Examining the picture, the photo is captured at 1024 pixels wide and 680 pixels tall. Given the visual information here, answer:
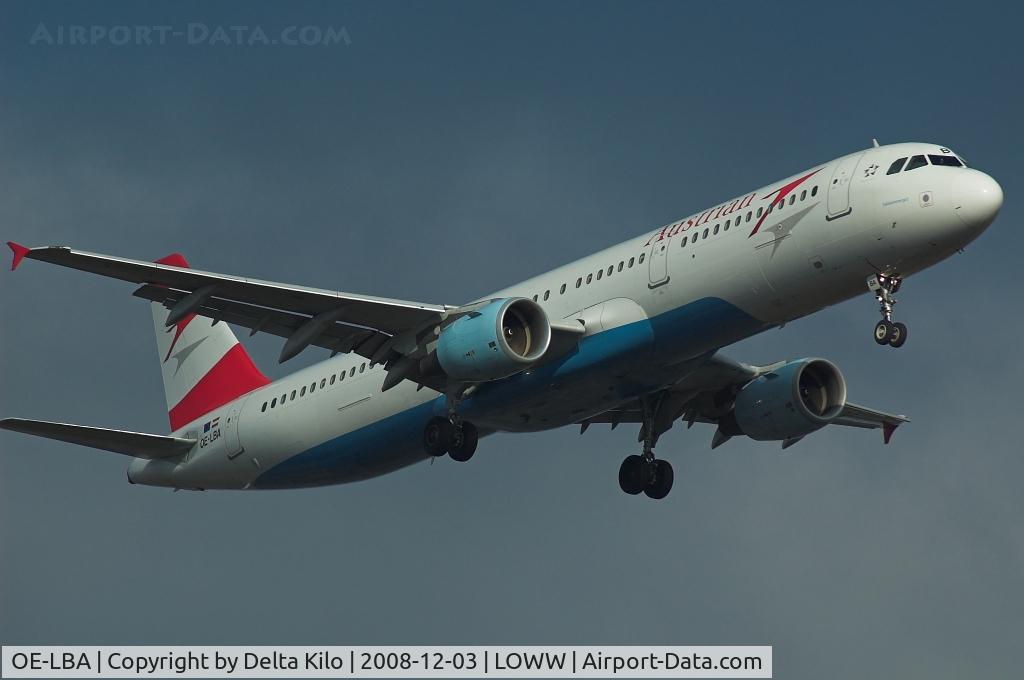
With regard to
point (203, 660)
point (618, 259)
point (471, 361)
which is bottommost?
point (203, 660)

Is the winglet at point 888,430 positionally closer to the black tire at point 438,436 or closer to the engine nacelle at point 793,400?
the engine nacelle at point 793,400

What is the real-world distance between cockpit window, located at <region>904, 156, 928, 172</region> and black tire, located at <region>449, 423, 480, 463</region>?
40.5ft

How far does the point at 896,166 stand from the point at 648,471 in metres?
13.0

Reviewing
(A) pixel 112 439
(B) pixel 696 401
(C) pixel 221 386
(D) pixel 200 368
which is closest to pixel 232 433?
(A) pixel 112 439

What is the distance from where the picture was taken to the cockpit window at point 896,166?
3656cm

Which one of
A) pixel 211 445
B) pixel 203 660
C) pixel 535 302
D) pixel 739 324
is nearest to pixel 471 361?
pixel 535 302

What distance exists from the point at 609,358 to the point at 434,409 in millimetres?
5786

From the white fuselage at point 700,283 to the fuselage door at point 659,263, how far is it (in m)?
0.02

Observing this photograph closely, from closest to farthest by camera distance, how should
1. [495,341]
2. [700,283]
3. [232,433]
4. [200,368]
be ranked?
[700,283], [495,341], [232,433], [200,368]

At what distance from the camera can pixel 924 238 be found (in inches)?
1412

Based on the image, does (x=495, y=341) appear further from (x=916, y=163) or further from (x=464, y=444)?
(x=916, y=163)

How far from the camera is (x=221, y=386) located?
51.2 meters

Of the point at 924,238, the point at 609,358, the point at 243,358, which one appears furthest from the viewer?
the point at 243,358

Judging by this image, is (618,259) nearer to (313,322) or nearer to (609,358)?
(609,358)
